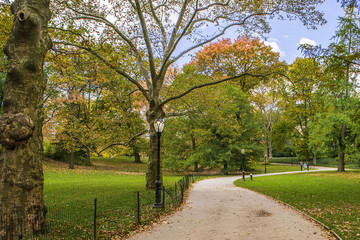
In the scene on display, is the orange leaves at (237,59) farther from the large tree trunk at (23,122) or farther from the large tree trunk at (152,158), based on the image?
the large tree trunk at (23,122)

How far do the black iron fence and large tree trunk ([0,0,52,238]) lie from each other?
60 millimetres

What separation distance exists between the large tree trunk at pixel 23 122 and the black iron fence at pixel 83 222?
60 mm

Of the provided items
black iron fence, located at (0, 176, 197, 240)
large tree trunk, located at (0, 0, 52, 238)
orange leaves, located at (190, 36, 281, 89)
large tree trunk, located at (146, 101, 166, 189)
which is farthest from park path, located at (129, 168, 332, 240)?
orange leaves, located at (190, 36, 281, 89)

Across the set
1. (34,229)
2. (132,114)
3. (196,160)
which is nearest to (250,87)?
(196,160)

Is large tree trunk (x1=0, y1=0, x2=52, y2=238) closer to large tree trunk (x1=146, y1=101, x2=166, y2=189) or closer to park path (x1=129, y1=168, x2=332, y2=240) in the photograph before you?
park path (x1=129, y1=168, x2=332, y2=240)

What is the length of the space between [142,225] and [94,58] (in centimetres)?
820

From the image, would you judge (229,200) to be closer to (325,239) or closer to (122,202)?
(122,202)

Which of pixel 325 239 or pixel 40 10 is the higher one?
pixel 40 10

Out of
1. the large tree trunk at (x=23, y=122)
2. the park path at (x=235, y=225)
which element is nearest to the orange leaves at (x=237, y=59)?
the park path at (x=235, y=225)

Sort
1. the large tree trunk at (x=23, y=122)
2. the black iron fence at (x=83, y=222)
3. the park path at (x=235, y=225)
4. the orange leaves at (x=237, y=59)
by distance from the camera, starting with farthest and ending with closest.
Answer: the orange leaves at (x=237, y=59) → the park path at (x=235, y=225) → the large tree trunk at (x=23, y=122) → the black iron fence at (x=83, y=222)

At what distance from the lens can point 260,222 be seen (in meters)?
7.55

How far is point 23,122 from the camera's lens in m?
5.40

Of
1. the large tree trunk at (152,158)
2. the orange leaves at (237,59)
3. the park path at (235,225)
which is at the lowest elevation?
the park path at (235,225)

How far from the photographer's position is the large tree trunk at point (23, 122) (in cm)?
535
